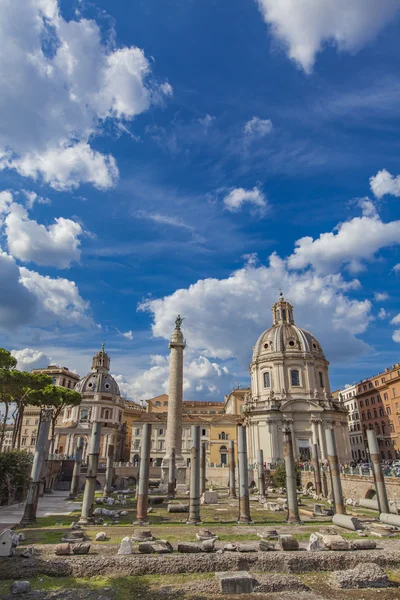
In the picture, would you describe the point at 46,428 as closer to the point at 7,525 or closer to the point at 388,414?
the point at 7,525

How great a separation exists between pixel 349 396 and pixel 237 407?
25.1 m

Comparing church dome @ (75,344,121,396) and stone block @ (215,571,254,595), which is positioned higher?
church dome @ (75,344,121,396)

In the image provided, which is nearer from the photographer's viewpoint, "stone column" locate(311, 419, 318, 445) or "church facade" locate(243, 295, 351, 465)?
"stone column" locate(311, 419, 318, 445)

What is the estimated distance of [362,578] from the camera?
10250 millimetres

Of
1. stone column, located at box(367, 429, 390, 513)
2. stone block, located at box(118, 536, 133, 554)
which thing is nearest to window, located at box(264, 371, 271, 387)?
stone column, located at box(367, 429, 390, 513)

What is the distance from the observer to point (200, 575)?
35.4 ft

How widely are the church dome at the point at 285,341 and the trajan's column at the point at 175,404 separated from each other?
1688cm

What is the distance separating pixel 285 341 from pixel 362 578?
5481 cm

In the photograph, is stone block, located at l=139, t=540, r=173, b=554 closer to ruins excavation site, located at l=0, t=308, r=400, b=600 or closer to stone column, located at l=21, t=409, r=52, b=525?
ruins excavation site, located at l=0, t=308, r=400, b=600

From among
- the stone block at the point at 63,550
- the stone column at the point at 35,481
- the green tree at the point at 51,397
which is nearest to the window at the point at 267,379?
the green tree at the point at 51,397

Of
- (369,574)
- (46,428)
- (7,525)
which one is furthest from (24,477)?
(369,574)

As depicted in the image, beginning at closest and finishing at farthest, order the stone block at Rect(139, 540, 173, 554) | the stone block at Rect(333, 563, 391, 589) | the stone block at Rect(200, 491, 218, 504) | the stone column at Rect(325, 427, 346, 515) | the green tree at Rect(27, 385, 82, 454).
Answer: the stone block at Rect(333, 563, 391, 589) < the stone block at Rect(139, 540, 173, 554) < the stone column at Rect(325, 427, 346, 515) < the stone block at Rect(200, 491, 218, 504) < the green tree at Rect(27, 385, 82, 454)

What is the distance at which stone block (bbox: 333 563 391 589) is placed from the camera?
399 inches

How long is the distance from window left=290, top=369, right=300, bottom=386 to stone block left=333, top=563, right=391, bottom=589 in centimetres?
5182
